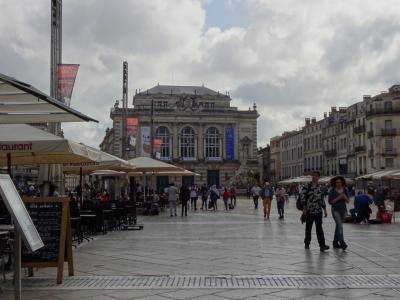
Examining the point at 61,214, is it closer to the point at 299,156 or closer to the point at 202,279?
the point at 202,279

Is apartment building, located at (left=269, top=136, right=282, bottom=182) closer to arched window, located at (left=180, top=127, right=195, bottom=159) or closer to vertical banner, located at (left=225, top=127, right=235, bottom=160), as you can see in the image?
vertical banner, located at (left=225, top=127, right=235, bottom=160)

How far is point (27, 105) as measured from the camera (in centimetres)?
809

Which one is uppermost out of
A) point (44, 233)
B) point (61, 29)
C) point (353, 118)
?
point (353, 118)

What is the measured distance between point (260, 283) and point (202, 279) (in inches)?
33.7

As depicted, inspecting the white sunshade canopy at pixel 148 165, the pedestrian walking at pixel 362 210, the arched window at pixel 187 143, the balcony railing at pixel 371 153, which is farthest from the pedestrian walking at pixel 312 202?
the arched window at pixel 187 143

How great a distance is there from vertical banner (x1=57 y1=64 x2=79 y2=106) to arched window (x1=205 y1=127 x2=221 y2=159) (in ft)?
265

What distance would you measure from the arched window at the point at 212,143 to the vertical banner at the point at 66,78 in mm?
80853

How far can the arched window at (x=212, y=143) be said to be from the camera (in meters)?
96.7

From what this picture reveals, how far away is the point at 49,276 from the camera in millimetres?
8984

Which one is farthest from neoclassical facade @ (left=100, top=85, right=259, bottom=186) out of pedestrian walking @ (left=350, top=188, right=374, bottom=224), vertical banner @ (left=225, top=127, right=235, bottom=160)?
pedestrian walking @ (left=350, top=188, right=374, bottom=224)

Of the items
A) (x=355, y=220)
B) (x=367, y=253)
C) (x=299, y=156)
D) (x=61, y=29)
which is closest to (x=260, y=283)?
(x=367, y=253)

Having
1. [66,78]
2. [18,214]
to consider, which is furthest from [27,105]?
[66,78]

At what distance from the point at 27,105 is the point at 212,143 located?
89337 mm

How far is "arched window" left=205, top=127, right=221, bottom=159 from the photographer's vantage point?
96688 millimetres
